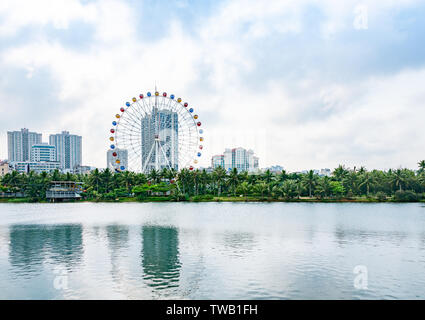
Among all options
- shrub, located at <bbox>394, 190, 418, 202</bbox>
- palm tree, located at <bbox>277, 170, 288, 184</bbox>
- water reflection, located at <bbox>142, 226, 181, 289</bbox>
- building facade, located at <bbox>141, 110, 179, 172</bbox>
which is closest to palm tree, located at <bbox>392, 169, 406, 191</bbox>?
shrub, located at <bbox>394, 190, 418, 202</bbox>

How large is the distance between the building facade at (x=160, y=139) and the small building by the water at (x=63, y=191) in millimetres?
29204

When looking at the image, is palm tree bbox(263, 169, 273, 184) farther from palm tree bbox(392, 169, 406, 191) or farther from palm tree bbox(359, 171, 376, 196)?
palm tree bbox(392, 169, 406, 191)

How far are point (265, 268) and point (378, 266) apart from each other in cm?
875

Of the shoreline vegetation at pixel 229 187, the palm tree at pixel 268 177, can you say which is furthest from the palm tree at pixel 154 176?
the palm tree at pixel 268 177

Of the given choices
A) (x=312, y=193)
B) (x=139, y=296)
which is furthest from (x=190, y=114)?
(x=139, y=296)

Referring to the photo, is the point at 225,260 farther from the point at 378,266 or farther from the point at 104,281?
the point at 378,266

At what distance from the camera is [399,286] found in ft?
72.2

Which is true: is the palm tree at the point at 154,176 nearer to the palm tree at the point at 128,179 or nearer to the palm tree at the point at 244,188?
the palm tree at the point at 128,179

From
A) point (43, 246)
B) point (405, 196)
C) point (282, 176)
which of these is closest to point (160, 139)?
point (282, 176)

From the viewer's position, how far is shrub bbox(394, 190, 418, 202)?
98.3 meters

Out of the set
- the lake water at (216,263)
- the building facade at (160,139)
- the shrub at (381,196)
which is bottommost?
the lake water at (216,263)

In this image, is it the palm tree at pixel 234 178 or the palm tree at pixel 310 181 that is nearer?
the palm tree at pixel 310 181

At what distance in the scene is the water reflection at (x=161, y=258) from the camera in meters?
23.2
